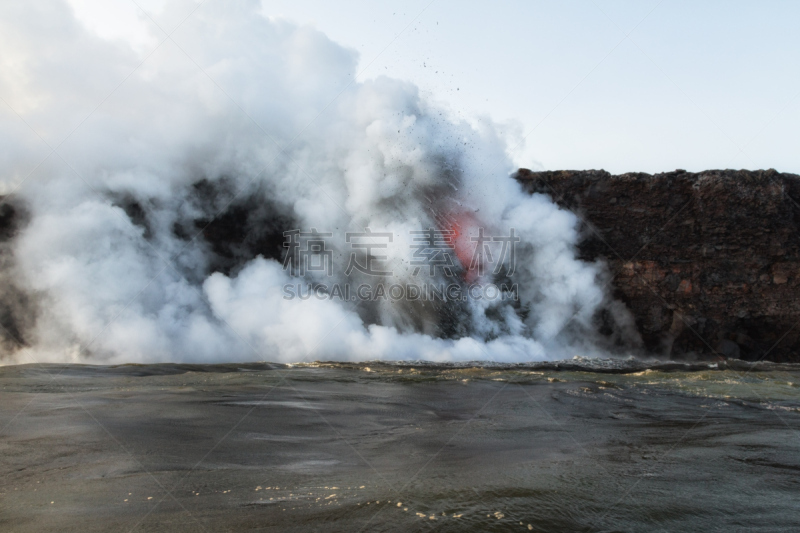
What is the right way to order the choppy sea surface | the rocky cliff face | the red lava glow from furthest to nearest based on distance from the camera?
the rocky cliff face < the red lava glow < the choppy sea surface

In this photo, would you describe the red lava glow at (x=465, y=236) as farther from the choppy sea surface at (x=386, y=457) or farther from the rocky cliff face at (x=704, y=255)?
the choppy sea surface at (x=386, y=457)

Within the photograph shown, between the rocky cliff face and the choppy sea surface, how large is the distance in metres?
11.8

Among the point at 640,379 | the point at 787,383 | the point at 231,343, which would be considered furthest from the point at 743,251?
the point at 231,343

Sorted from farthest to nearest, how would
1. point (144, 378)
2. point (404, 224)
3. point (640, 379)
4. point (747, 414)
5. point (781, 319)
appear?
point (781, 319) < point (404, 224) < point (640, 379) < point (144, 378) < point (747, 414)

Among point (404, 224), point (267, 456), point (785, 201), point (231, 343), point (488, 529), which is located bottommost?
point (231, 343)

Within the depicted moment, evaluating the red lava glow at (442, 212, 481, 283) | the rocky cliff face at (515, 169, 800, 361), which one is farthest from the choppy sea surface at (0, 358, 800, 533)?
the rocky cliff face at (515, 169, 800, 361)

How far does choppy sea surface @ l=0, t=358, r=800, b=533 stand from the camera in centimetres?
363

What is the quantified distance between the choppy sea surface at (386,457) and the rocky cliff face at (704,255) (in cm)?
1184

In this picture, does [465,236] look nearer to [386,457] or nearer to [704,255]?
[704,255]

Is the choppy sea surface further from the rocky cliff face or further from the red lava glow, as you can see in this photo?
the rocky cliff face

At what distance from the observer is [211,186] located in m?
20.1

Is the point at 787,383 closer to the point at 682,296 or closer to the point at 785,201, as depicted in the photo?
the point at 682,296

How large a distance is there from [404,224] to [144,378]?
33.6 ft

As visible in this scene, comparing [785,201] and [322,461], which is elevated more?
[785,201]
